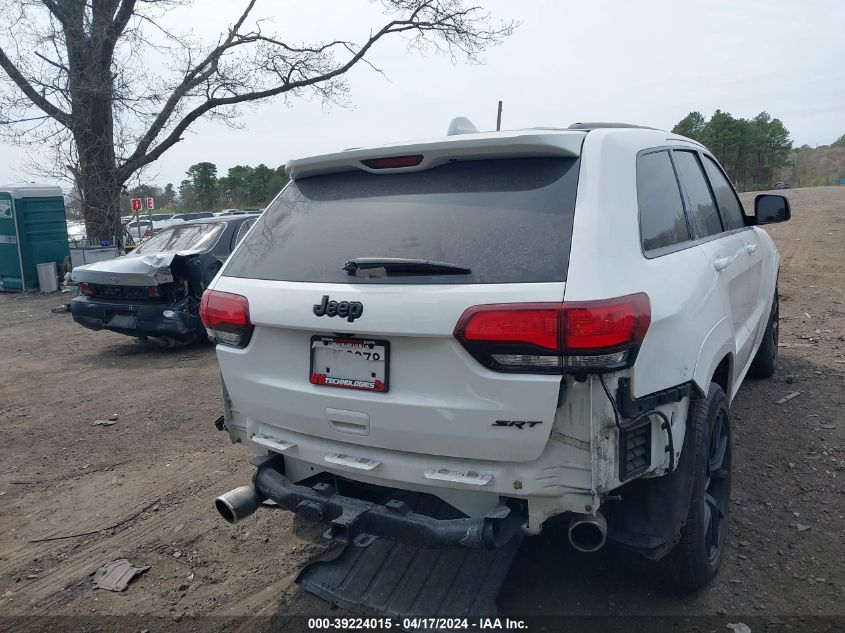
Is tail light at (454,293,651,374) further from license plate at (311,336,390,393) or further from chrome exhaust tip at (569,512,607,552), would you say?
chrome exhaust tip at (569,512,607,552)

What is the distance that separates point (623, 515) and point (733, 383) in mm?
1386

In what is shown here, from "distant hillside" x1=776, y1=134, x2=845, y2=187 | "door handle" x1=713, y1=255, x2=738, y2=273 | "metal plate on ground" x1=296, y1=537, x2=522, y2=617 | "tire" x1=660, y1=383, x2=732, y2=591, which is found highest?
"distant hillside" x1=776, y1=134, x2=845, y2=187

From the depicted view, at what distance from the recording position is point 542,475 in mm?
2363

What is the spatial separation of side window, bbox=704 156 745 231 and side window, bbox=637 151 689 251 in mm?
958

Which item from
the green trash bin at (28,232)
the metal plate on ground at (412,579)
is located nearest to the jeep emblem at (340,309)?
the metal plate on ground at (412,579)

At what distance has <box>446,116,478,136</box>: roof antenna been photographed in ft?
10.8

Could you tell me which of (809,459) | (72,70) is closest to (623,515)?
(809,459)

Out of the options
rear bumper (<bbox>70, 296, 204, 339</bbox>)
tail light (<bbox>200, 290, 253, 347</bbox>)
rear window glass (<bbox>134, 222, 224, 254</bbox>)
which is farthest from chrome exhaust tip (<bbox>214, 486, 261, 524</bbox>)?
rear window glass (<bbox>134, 222, 224, 254</bbox>)

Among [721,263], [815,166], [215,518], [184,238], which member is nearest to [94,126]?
[184,238]

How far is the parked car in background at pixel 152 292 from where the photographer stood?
25.3 ft

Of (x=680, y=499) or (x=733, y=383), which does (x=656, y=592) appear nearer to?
(x=680, y=499)

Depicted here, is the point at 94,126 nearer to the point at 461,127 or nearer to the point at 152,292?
the point at 152,292

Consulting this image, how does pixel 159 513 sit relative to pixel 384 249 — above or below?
below

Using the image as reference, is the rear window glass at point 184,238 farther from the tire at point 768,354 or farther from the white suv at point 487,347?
the tire at point 768,354
